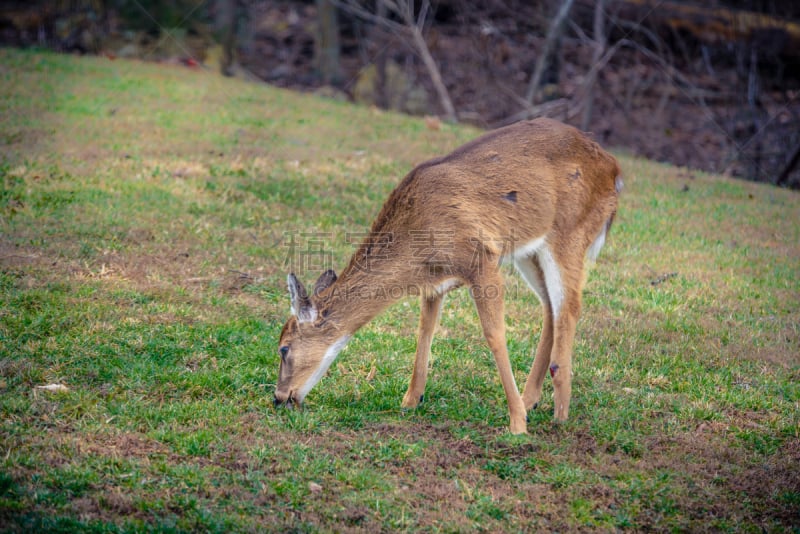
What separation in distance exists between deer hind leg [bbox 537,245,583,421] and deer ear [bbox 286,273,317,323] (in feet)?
5.66

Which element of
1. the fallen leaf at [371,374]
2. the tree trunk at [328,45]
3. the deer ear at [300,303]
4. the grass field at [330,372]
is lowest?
the fallen leaf at [371,374]

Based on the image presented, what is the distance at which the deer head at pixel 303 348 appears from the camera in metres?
5.72

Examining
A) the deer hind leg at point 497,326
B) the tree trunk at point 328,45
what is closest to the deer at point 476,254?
the deer hind leg at point 497,326

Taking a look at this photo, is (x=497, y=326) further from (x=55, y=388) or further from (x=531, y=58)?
(x=531, y=58)

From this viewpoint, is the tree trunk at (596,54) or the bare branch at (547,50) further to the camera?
the bare branch at (547,50)

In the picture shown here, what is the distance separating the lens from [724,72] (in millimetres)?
19094

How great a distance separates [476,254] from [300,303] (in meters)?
1.27

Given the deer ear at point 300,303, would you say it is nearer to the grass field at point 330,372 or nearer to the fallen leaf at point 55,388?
the grass field at point 330,372

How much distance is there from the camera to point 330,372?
21.3 feet

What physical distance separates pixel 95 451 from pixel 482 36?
657 inches

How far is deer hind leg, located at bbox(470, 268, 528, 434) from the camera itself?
5.57 m

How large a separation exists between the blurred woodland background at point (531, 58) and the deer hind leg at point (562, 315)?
11021 millimetres

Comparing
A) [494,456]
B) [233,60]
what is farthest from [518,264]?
[233,60]

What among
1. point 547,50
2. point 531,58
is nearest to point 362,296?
point 547,50
